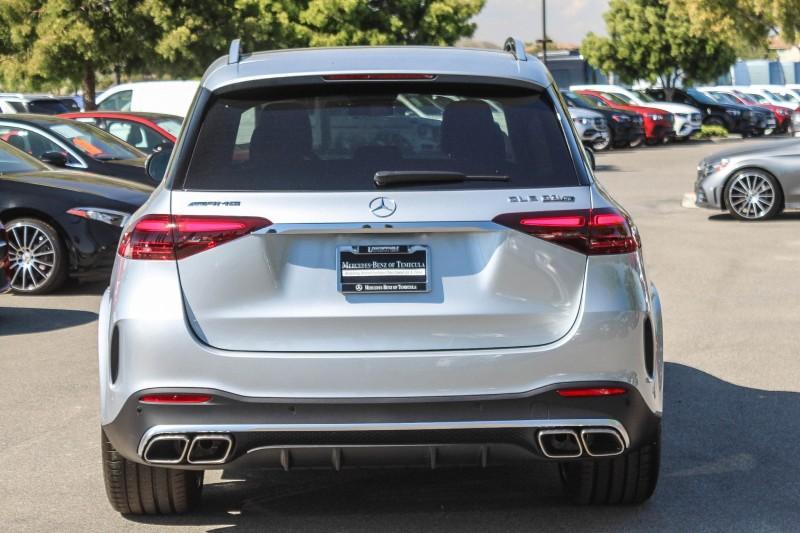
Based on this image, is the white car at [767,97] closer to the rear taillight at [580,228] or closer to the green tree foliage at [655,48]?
the green tree foliage at [655,48]

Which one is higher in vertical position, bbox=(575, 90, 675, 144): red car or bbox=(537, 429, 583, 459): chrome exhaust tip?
bbox=(537, 429, 583, 459): chrome exhaust tip

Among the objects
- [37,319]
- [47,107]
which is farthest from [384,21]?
[37,319]

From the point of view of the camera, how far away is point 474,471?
6.02 m

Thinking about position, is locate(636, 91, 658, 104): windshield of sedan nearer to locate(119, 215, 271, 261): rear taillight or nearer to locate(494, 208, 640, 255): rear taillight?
locate(494, 208, 640, 255): rear taillight

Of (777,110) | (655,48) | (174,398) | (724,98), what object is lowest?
(777,110)

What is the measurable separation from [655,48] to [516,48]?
167 feet

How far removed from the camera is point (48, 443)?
21.6 feet

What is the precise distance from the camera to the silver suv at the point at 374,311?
447 centimetres

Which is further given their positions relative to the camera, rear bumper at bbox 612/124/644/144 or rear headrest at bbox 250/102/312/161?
rear bumper at bbox 612/124/644/144

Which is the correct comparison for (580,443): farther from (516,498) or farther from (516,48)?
(516,48)

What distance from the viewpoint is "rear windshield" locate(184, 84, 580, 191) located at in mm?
4625

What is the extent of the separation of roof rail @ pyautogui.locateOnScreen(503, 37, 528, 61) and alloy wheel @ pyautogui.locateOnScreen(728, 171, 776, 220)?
516 inches

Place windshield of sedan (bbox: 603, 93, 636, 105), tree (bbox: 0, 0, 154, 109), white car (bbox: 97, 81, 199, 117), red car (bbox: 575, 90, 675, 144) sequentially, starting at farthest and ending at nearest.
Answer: windshield of sedan (bbox: 603, 93, 636, 105)
red car (bbox: 575, 90, 675, 144)
tree (bbox: 0, 0, 154, 109)
white car (bbox: 97, 81, 199, 117)

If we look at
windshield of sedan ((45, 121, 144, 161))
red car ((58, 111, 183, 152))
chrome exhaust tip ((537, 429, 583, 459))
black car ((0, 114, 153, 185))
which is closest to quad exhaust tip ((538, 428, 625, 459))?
chrome exhaust tip ((537, 429, 583, 459))
